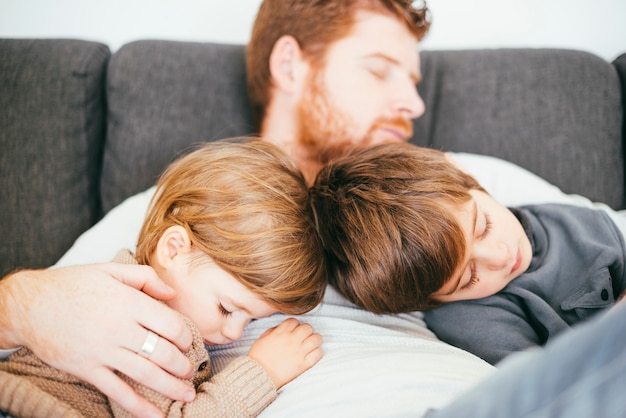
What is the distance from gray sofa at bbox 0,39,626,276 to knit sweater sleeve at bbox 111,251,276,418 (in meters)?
0.72

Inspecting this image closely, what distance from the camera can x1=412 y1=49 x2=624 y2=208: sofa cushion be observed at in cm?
141

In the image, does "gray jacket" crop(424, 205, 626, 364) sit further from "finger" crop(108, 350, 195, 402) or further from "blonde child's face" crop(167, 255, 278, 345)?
"finger" crop(108, 350, 195, 402)

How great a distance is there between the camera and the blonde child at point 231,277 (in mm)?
803

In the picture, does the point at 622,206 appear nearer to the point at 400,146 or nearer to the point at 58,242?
the point at 400,146

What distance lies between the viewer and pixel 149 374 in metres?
0.74

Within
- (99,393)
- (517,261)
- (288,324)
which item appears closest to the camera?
(99,393)

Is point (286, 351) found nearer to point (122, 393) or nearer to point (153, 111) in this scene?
point (122, 393)

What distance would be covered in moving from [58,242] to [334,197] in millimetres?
859

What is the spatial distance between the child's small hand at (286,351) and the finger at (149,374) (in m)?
0.17

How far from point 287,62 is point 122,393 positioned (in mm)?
1068

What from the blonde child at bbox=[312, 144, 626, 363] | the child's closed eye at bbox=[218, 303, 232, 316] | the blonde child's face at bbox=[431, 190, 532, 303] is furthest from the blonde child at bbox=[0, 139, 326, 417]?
the blonde child's face at bbox=[431, 190, 532, 303]

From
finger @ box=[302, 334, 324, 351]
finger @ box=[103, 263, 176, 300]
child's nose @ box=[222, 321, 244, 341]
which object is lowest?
finger @ box=[302, 334, 324, 351]

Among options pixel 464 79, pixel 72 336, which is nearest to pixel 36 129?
pixel 72 336

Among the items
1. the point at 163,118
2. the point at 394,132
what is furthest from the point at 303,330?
the point at 163,118
